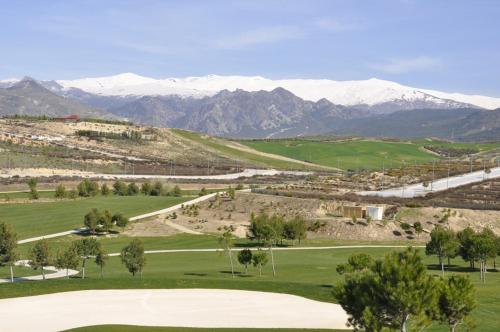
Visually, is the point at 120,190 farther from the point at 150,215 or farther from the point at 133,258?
the point at 133,258

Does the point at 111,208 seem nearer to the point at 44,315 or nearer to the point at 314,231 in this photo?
the point at 314,231

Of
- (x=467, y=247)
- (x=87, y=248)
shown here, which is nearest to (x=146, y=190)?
(x=87, y=248)

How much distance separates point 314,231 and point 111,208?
41145 millimetres

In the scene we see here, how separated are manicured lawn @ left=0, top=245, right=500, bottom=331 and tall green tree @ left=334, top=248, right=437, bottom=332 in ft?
43.5

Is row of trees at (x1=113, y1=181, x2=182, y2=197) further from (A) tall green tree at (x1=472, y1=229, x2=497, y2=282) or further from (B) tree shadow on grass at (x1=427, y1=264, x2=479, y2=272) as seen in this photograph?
(A) tall green tree at (x1=472, y1=229, x2=497, y2=282)

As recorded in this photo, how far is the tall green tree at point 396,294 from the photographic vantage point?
31125 mm

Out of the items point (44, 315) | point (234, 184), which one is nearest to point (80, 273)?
point (44, 315)

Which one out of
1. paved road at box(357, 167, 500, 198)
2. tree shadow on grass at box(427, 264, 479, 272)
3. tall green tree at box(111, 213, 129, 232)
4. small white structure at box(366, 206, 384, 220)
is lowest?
tree shadow on grass at box(427, 264, 479, 272)

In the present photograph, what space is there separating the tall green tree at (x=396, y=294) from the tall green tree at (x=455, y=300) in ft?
9.22

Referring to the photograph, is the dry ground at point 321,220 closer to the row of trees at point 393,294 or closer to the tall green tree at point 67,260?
the tall green tree at point 67,260

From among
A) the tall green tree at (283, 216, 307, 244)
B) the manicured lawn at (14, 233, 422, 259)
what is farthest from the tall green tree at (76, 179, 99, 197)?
the tall green tree at (283, 216, 307, 244)

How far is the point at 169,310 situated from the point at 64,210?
77.1 metres

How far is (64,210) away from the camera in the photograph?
402 feet

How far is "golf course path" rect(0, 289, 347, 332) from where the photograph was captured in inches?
1838
